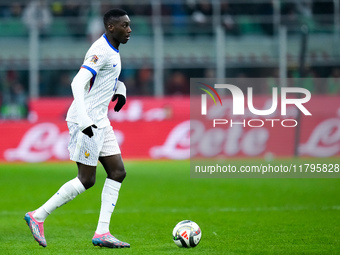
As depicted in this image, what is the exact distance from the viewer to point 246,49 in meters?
22.2

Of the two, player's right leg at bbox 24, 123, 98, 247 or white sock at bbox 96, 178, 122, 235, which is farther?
white sock at bbox 96, 178, 122, 235

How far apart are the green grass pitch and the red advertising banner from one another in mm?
2316

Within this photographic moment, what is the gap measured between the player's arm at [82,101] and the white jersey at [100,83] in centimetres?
19

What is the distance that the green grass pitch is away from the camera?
727 cm

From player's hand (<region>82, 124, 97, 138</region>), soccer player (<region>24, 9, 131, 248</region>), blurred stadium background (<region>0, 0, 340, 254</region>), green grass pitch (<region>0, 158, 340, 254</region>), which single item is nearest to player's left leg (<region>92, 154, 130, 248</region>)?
soccer player (<region>24, 9, 131, 248</region>)

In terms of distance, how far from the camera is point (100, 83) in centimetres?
720

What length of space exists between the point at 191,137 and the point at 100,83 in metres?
12.6

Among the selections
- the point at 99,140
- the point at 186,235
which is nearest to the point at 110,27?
the point at 99,140

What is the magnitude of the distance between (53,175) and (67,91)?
588 cm

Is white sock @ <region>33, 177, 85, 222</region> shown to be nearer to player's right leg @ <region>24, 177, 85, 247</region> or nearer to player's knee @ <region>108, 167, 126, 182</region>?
player's right leg @ <region>24, 177, 85, 247</region>

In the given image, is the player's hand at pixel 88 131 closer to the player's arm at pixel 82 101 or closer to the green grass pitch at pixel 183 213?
the player's arm at pixel 82 101

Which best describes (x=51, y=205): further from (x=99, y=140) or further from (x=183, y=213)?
(x=183, y=213)

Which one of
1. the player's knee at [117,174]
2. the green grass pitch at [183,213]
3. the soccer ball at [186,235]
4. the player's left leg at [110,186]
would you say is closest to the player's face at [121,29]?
the player's left leg at [110,186]

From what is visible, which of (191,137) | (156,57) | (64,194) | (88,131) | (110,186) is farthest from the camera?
(156,57)
